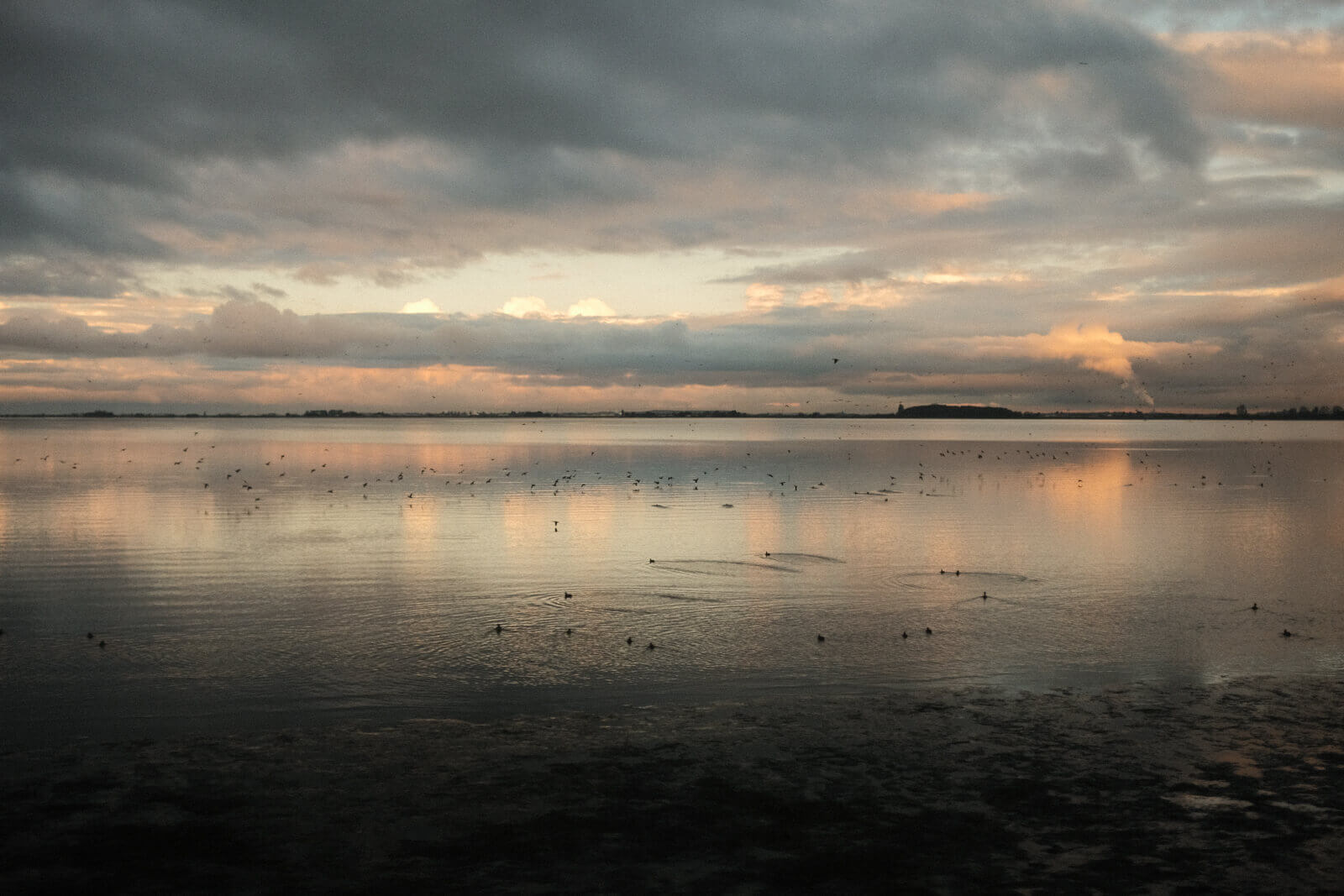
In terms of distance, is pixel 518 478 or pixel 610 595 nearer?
pixel 610 595

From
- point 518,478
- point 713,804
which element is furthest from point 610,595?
point 518,478

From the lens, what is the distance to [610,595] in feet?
71.8

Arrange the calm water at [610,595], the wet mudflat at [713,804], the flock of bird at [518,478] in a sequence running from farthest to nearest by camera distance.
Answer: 1. the flock of bird at [518,478]
2. the calm water at [610,595]
3. the wet mudflat at [713,804]

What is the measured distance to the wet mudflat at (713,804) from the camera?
364 inches

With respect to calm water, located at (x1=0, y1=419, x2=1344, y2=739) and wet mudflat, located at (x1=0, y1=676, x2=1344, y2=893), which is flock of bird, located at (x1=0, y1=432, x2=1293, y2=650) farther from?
wet mudflat, located at (x1=0, y1=676, x2=1344, y2=893)

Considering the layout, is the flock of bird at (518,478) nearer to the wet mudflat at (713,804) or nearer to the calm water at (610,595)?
the calm water at (610,595)

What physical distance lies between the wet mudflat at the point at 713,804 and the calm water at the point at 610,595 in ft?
5.14

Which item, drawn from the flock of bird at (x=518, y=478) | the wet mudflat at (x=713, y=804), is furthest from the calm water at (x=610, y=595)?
the wet mudflat at (x=713, y=804)

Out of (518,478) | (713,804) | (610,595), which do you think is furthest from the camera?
(518,478)

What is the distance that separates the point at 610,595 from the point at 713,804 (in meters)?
11.3

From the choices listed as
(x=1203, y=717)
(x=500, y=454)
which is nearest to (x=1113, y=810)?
(x=1203, y=717)

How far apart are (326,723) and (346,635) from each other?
5.01 m

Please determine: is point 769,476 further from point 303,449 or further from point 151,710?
point 303,449

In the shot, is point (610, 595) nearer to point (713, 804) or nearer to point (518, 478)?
point (713, 804)
